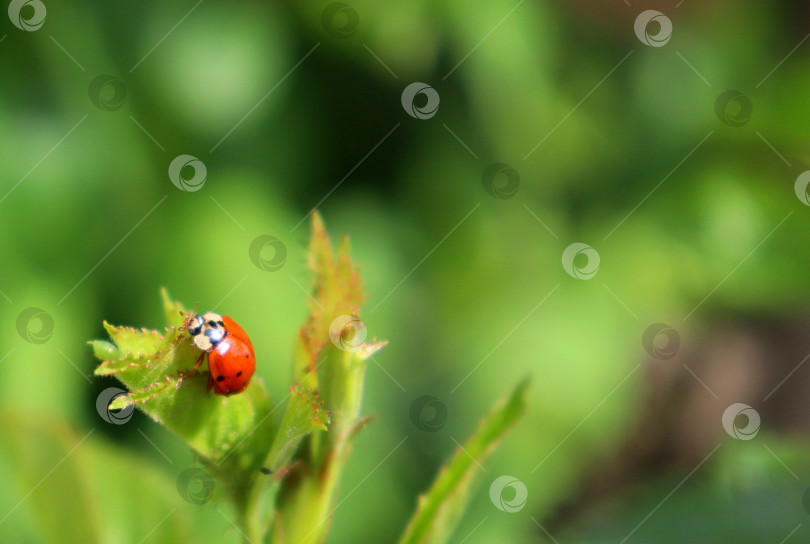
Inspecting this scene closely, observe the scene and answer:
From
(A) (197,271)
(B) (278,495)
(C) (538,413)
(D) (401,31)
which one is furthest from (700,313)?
(B) (278,495)

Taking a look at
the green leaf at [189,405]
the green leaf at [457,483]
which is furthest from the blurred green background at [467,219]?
the green leaf at [189,405]

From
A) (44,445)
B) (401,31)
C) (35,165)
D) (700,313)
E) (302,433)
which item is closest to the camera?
(302,433)

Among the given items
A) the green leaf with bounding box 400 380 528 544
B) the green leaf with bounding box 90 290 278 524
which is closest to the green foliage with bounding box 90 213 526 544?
the green leaf with bounding box 90 290 278 524

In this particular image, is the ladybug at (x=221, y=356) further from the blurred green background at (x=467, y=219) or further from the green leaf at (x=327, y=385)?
the blurred green background at (x=467, y=219)

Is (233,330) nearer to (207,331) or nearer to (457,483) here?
(207,331)

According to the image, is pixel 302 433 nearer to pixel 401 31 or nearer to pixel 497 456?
pixel 497 456

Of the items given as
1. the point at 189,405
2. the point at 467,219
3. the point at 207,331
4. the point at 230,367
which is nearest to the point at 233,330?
the point at 207,331

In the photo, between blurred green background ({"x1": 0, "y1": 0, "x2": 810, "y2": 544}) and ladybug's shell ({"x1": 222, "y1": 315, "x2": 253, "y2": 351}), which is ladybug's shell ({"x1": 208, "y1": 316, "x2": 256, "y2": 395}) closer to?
ladybug's shell ({"x1": 222, "y1": 315, "x2": 253, "y2": 351})
